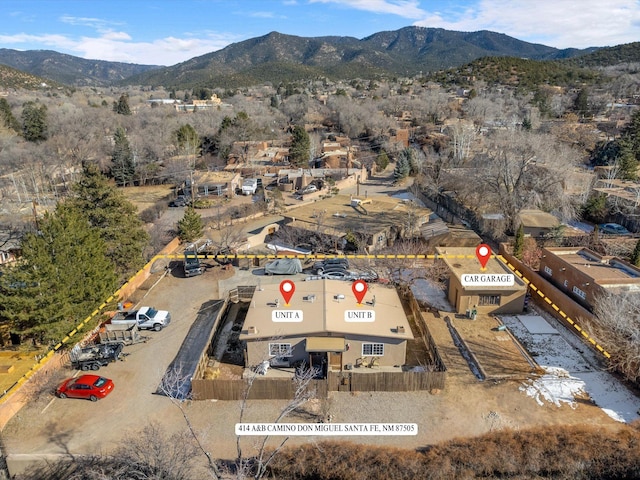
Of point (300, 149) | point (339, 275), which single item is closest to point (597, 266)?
point (339, 275)

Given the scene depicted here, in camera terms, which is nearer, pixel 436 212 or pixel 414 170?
pixel 436 212

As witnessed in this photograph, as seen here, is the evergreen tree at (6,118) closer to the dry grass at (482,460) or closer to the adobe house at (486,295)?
the adobe house at (486,295)

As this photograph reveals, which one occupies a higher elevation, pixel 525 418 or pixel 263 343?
pixel 263 343

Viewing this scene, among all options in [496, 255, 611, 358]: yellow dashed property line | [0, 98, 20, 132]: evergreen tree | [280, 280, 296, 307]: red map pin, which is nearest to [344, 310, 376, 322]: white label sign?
[280, 280, 296, 307]: red map pin

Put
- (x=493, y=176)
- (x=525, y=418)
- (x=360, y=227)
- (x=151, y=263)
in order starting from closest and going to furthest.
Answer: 1. (x=525, y=418)
2. (x=151, y=263)
3. (x=360, y=227)
4. (x=493, y=176)

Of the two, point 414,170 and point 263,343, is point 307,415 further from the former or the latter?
point 414,170

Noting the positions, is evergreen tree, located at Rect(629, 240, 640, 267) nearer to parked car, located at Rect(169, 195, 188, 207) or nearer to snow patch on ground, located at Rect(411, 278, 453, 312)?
snow patch on ground, located at Rect(411, 278, 453, 312)

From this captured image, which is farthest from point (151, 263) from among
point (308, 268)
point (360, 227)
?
point (360, 227)
